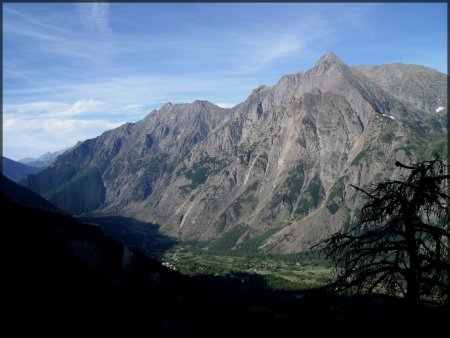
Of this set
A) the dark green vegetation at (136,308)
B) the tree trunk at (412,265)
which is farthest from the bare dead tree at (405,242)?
the dark green vegetation at (136,308)

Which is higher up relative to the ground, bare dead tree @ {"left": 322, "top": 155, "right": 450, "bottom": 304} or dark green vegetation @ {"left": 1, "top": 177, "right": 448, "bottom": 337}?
bare dead tree @ {"left": 322, "top": 155, "right": 450, "bottom": 304}

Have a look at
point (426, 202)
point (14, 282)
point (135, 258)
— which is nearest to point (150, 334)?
point (135, 258)

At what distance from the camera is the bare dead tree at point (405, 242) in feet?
43.9

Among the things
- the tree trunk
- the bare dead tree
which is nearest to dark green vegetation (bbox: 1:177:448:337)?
the tree trunk

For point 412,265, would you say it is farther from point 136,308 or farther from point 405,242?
point 136,308

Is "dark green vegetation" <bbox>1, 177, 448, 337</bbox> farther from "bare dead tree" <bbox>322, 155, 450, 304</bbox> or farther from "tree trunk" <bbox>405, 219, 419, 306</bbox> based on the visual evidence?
"bare dead tree" <bbox>322, 155, 450, 304</bbox>

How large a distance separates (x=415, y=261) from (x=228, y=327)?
8.41 metres

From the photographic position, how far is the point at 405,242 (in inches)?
538

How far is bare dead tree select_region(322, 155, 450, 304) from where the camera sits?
13375mm

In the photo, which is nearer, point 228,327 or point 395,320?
point 395,320

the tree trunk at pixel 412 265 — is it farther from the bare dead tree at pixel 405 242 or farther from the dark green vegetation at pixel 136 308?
the dark green vegetation at pixel 136 308

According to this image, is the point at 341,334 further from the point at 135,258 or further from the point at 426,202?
the point at 135,258

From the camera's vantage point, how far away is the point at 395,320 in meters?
14.1

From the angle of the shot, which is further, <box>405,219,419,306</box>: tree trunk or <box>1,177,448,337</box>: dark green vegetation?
<box>1,177,448,337</box>: dark green vegetation
